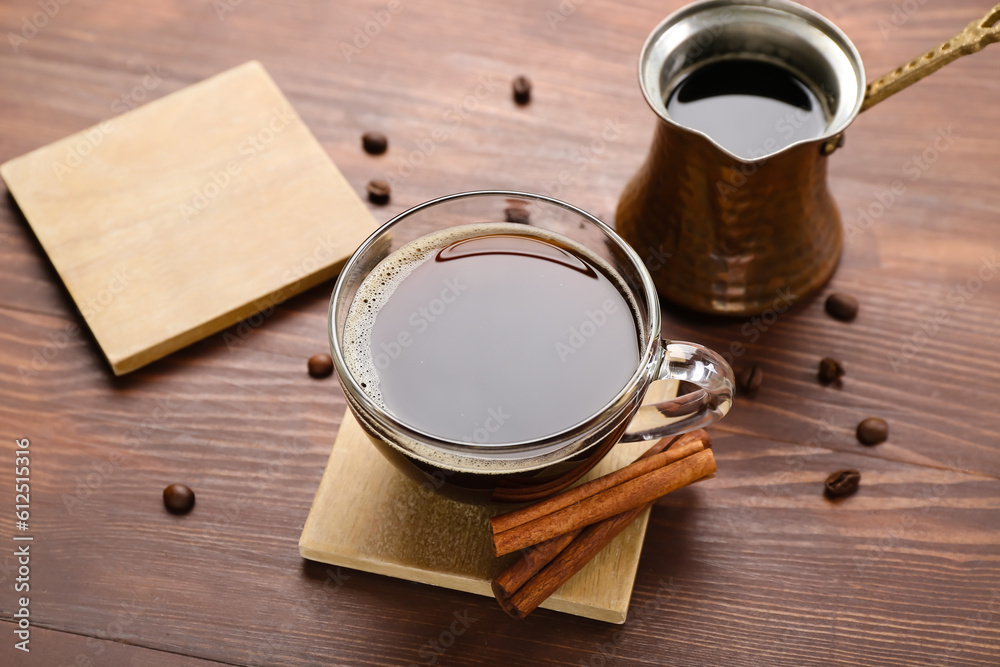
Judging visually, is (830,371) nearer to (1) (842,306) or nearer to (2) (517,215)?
(1) (842,306)

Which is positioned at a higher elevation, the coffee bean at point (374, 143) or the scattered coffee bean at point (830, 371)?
the coffee bean at point (374, 143)

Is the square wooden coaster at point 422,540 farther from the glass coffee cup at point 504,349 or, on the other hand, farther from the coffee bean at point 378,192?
the coffee bean at point 378,192

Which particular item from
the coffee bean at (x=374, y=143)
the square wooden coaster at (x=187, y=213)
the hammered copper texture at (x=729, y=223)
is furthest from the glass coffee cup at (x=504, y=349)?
the coffee bean at (x=374, y=143)

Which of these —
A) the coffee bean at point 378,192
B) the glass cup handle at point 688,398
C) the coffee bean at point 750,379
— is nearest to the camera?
the glass cup handle at point 688,398

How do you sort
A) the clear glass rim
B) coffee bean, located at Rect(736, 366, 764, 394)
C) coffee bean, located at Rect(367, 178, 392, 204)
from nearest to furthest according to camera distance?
the clear glass rim, coffee bean, located at Rect(736, 366, 764, 394), coffee bean, located at Rect(367, 178, 392, 204)

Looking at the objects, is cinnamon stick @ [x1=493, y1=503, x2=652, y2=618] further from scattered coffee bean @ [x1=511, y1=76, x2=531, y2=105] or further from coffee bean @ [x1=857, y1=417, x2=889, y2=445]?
scattered coffee bean @ [x1=511, y1=76, x2=531, y2=105]

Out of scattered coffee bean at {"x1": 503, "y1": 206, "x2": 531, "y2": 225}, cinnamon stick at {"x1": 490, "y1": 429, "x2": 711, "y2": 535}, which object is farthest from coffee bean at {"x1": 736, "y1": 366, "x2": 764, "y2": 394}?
scattered coffee bean at {"x1": 503, "y1": 206, "x2": 531, "y2": 225}
